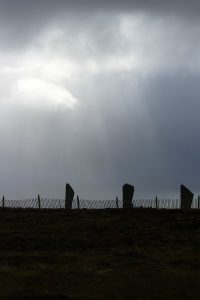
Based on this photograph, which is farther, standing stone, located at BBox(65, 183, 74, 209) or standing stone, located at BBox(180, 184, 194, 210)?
standing stone, located at BBox(65, 183, 74, 209)

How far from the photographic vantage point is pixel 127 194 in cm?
4275

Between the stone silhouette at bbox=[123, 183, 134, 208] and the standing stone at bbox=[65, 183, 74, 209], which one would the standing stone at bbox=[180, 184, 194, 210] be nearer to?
the stone silhouette at bbox=[123, 183, 134, 208]

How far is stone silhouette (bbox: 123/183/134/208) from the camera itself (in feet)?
139
